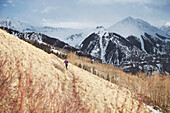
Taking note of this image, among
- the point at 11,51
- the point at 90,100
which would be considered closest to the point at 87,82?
the point at 90,100

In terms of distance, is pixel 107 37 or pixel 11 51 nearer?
pixel 11 51

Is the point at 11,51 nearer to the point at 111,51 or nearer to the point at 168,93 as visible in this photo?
the point at 168,93

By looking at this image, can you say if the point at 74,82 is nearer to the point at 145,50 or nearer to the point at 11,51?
the point at 11,51

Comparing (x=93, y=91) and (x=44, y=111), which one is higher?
(x=44, y=111)

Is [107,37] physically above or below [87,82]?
above

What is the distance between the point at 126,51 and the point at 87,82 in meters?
158

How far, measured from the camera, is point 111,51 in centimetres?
16200

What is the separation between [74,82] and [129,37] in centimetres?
21020

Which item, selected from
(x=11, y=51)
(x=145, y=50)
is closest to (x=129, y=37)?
(x=145, y=50)

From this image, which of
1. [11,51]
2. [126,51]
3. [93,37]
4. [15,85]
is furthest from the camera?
[93,37]

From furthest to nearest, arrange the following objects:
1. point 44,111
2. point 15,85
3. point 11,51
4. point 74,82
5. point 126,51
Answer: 1. point 126,51
2. point 74,82
3. point 11,51
4. point 15,85
5. point 44,111

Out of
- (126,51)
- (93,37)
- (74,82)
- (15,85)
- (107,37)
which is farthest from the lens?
(93,37)

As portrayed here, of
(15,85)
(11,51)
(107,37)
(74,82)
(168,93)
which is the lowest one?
(168,93)

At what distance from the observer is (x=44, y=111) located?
378 cm
